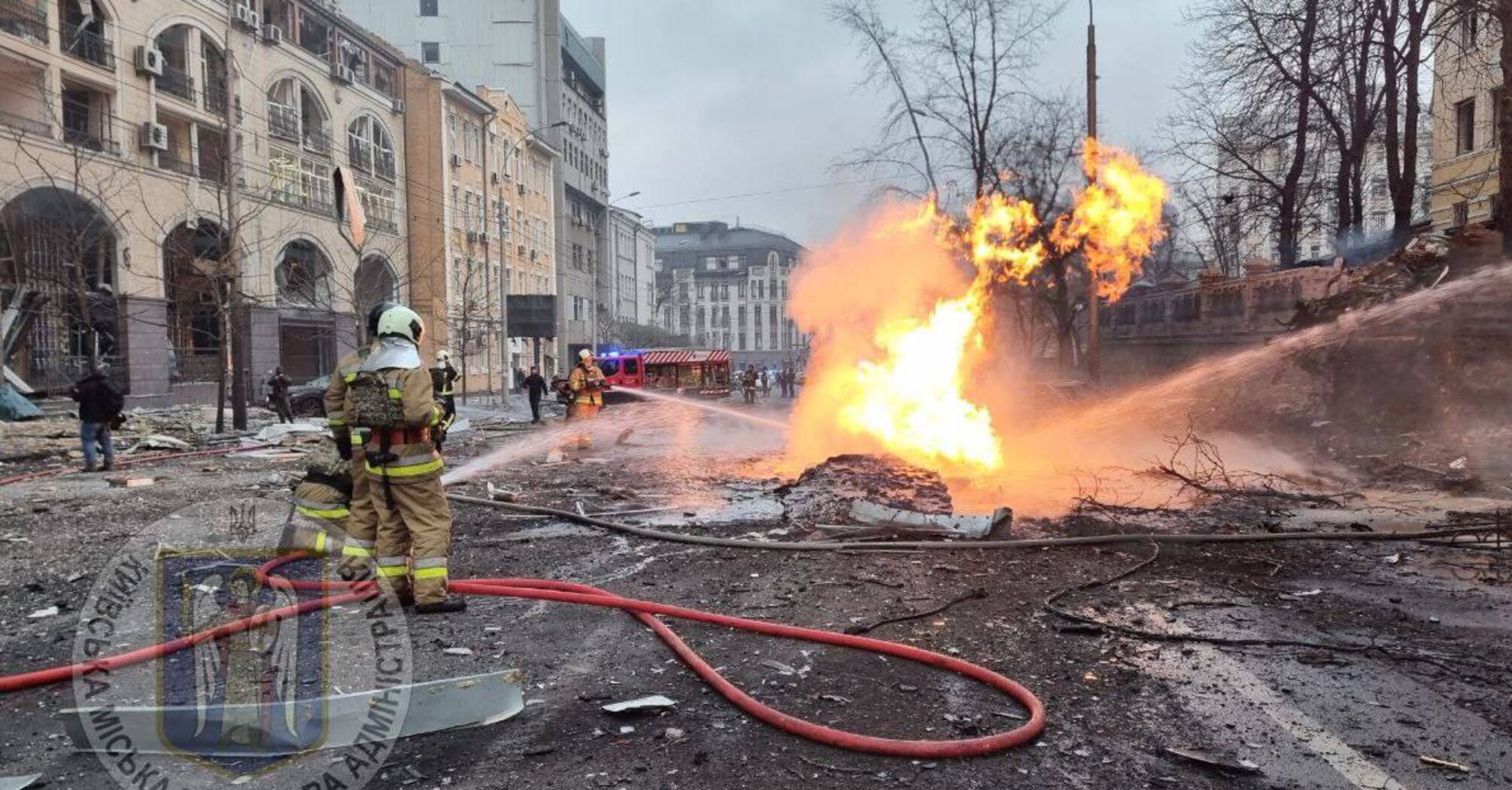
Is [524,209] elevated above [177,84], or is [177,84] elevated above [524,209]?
[524,209]

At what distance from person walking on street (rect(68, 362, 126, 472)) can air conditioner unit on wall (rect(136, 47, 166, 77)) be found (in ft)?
59.3

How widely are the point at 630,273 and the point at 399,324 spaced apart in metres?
77.1

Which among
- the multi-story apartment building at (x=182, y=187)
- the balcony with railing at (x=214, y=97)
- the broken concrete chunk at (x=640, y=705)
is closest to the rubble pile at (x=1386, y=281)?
the broken concrete chunk at (x=640, y=705)

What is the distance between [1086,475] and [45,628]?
37.0ft

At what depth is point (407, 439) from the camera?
5348mm

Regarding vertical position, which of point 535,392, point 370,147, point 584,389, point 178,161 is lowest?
point 535,392

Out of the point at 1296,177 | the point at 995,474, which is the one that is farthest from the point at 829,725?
the point at 1296,177

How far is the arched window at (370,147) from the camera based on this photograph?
36.4 m

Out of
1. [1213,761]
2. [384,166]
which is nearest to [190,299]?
[384,166]

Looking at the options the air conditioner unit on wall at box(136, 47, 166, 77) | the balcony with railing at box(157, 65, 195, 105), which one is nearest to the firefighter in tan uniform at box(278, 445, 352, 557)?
the air conditioner unit on wall at box(136, 47, 166, 77)

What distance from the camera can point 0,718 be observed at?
12.5ft

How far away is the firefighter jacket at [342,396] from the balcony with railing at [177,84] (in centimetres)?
2830

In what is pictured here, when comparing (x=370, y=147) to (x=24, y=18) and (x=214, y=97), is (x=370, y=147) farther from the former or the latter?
(x=24, y=18)

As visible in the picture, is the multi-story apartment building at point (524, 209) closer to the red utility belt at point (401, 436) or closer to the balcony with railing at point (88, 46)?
the balcony with railing at point (88, 46)
